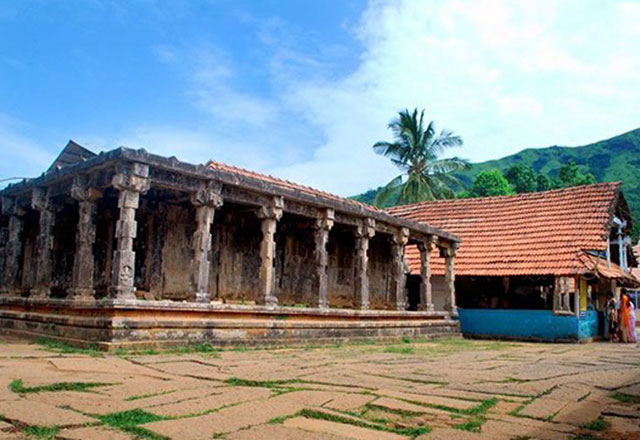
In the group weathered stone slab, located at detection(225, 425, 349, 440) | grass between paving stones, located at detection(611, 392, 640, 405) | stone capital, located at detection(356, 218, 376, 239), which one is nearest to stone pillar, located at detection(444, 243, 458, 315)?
stone capital, located at detection(356, 218, 376, 239)

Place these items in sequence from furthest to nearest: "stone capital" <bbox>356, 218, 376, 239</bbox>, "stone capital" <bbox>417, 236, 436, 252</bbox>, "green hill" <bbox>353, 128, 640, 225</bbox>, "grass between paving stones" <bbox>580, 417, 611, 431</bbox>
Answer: "green hill" <bbox>353, 128, 640, 225</bbox> → "stone capital" <bbox>417, 236, 436, 252</bbox> → "stone capital" <bbox>356, 218, 376, 239</bbox> → "grass between paving stones" <bbox>580, 417, 611, 431</bbox>

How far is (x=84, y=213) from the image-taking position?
993 cm

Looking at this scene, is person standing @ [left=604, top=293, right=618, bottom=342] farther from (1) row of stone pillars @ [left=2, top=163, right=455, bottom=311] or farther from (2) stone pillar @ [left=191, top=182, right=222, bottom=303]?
(2) stone pillar @ [left=191, top=182, right=222, bottom=303]

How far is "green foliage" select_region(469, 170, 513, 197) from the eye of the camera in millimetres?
37562

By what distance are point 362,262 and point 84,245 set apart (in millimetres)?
6521

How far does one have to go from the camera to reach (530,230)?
777 inches

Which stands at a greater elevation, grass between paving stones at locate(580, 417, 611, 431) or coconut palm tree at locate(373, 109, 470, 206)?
coconut palm tree at locate(373, 109, 470, 206)

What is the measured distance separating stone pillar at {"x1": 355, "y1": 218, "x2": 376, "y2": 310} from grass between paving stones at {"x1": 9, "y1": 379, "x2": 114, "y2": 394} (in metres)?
8.95

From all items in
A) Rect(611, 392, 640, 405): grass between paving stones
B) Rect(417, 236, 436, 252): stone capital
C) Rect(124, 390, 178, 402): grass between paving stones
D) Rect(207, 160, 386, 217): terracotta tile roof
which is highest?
Rect(207, 160, 386, 217): terracotta tile roof

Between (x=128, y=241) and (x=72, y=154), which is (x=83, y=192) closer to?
(x=128, y=241)

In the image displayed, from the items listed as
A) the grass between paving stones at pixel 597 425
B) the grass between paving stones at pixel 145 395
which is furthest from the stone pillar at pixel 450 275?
the grass between paving stones at pixel 145 395

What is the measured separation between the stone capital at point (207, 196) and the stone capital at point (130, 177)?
1.17 meters

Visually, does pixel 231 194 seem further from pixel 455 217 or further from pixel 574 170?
pixel 574 170

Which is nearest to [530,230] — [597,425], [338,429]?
[597,425]
